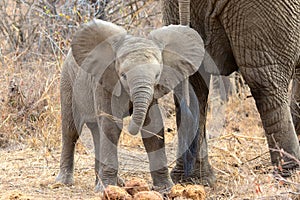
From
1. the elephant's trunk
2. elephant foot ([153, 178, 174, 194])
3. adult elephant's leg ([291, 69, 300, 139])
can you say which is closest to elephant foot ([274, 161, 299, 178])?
elephant foot ([153, 178, 174, 194])

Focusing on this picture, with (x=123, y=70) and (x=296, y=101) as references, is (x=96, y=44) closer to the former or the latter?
(x=123, y=70)

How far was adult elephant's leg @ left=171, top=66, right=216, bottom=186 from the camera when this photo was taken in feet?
13.9

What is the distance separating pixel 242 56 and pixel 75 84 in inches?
39.6

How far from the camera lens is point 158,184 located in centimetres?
394

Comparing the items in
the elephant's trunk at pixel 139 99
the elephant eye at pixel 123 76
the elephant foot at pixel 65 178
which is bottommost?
the elephant foot at pixel 65 178

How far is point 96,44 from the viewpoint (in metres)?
3.73

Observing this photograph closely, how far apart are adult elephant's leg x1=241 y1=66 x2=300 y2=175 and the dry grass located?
0.65 ft

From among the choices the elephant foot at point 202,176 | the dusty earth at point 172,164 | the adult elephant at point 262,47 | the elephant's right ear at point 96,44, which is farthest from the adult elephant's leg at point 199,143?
the elephant's right ear at point 96,44

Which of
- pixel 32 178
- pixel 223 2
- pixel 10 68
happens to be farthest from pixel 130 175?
pixel 10 68

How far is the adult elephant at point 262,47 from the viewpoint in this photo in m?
3.71

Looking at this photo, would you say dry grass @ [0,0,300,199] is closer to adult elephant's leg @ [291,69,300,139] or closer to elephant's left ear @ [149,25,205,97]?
adult elephant's leg @ [291,69,300,139]

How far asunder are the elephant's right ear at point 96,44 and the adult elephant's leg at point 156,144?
35 centimetres

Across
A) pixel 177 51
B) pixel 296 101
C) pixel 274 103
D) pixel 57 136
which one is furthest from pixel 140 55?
pixel 57 136

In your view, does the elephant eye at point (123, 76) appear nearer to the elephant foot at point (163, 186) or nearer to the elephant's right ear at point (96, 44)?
the elephant's right ear at point (96, 44)
